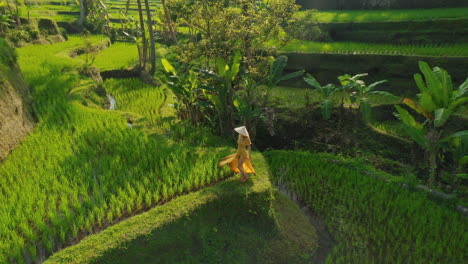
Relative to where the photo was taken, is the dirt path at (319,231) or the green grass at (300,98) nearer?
the dirt path at (319,231)

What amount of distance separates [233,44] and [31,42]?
10122 millimetres

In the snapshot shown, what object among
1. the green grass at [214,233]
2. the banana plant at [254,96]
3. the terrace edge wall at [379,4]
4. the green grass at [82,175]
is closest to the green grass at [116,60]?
the green grass at [82,175]

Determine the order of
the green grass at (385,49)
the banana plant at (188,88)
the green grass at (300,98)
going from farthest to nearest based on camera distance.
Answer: the green grass at (385,49) → the green grass at (300,98) → the banana plant at (188,88)

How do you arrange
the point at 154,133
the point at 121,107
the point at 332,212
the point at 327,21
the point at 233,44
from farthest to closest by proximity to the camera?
the point at 327,21
the point at 121,107
the point at 233,44
the point at 154,133
the point at 332,212

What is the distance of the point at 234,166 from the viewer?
11.6 ft

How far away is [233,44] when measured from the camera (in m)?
5.72

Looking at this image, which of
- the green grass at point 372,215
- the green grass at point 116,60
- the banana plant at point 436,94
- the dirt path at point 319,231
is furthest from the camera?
the green grass at point 116,60

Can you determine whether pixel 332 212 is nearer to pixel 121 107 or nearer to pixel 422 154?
pixel 422 154

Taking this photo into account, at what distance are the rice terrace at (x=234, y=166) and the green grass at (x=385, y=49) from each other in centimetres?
12

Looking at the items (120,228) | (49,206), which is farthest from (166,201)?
(49,206)

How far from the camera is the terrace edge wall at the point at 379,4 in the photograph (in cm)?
1020

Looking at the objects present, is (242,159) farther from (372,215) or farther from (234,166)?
(372,215)

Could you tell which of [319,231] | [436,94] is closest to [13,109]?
[319,231]

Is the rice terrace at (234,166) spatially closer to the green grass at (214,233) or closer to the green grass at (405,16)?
the green grass at (214,233)
